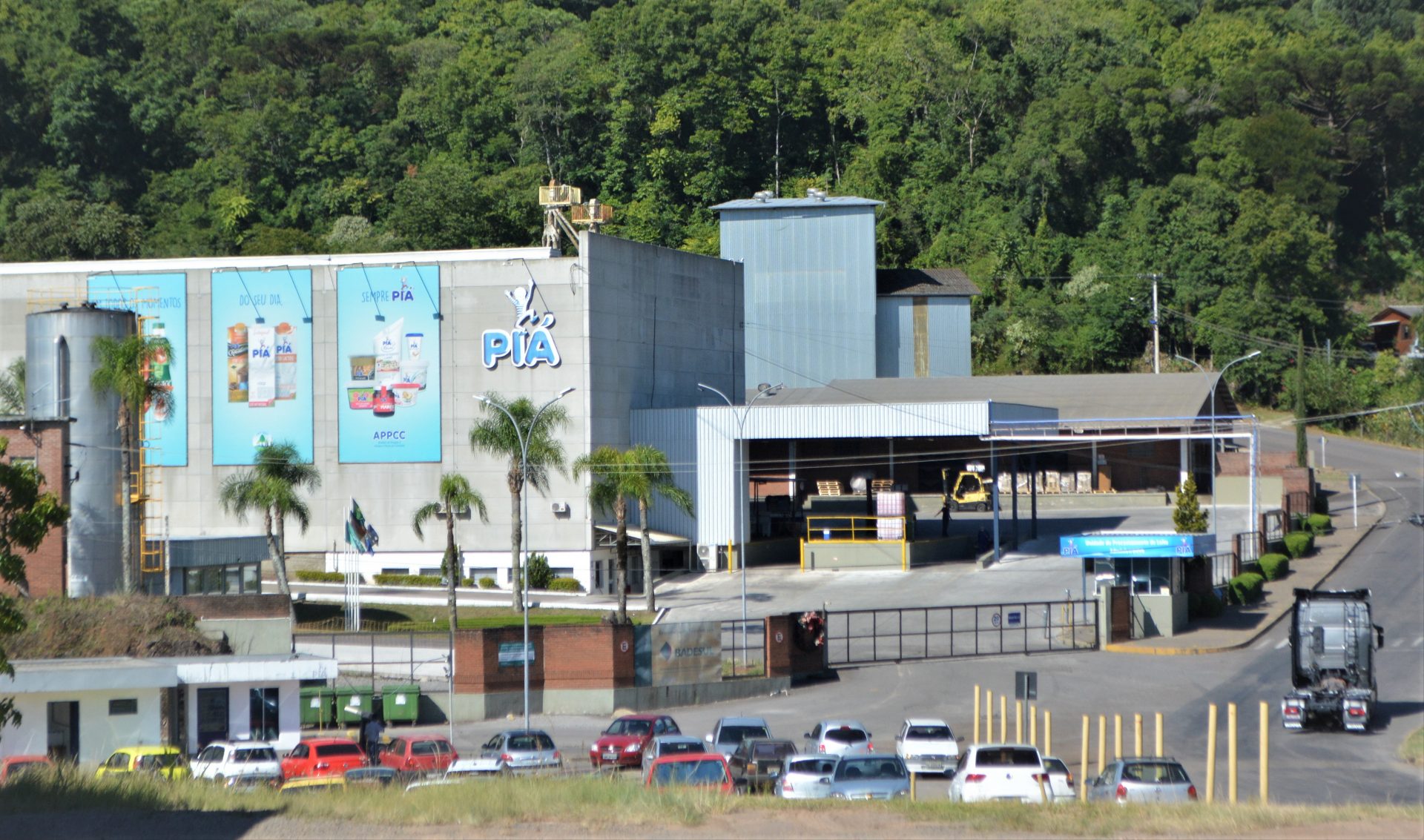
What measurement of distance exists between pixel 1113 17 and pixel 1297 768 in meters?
105

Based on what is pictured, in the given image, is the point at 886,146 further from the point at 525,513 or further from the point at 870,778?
the point at 870,778

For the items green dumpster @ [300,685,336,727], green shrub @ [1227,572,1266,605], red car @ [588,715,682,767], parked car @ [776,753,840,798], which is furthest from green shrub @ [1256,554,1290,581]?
parked car @ [776,753,840,798]

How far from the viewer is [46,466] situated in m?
45.4

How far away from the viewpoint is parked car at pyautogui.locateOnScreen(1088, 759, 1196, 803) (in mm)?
23500

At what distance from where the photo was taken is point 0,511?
2480 centimetres

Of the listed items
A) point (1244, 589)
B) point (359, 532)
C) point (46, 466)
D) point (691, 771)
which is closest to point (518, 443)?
point (359, 532)

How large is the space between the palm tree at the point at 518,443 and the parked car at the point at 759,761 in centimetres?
2637

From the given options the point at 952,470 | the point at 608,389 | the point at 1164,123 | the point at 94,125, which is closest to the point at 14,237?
the point at 94,125

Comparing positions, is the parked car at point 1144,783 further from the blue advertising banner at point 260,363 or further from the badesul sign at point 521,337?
the blue advertising banner at point 260,363

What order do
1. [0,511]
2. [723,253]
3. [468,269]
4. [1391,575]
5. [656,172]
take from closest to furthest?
[0,511] < [1391,575] < [468,269] < [723,253] < [656,172]

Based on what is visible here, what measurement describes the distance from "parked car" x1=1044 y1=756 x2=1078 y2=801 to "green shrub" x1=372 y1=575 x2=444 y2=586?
4147 centimetres

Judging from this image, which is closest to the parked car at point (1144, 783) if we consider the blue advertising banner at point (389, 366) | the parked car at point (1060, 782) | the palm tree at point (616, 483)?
the parked car at point (1060, 782)

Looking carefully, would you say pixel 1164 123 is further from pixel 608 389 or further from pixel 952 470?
pixel 608 389

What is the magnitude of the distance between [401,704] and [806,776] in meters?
19.3
